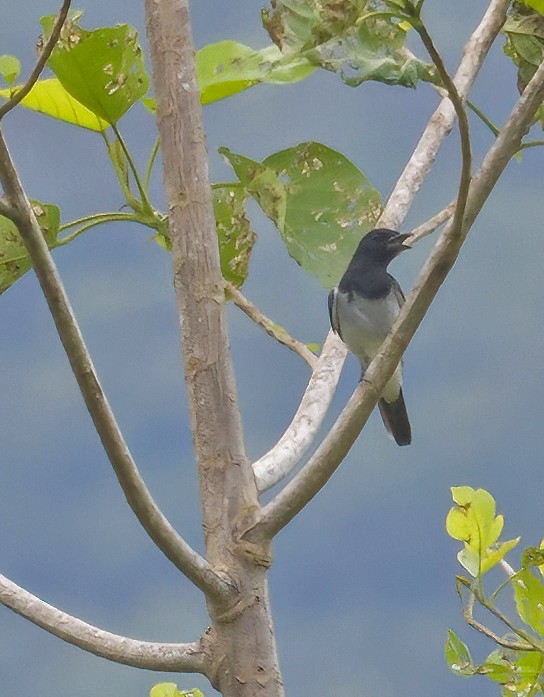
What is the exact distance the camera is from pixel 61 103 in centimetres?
194

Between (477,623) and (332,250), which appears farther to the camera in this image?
(332,250)

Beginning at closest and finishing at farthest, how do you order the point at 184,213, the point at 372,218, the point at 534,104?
1. the point at 534,104
2. the point at 184,213
3. the point at 372,218

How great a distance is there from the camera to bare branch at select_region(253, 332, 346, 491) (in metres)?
1.83

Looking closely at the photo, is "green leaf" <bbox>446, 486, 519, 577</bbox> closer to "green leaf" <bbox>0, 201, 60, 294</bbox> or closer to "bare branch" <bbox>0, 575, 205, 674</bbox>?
"bare branch" <bbox>0, 575, 205, 674</bbox>

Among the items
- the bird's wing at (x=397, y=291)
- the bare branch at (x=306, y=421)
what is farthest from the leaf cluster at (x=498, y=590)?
the bird's wing at (x=397, y=291)

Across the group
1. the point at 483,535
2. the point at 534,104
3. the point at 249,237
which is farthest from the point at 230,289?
the point at 534,104

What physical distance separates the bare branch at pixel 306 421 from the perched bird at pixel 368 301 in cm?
35

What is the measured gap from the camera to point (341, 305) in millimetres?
2793

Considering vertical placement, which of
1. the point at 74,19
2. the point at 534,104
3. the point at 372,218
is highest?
the point at 74,19

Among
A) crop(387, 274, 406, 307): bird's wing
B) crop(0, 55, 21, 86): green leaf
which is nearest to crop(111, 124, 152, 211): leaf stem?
crop(0, 55, 21, 86): green leaf

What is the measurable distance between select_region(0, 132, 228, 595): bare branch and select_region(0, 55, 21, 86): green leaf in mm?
393

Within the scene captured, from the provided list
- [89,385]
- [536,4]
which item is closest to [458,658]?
[89,385]

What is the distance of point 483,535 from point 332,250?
0.59 m

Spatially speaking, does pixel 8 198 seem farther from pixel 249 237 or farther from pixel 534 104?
pixel 249 237
